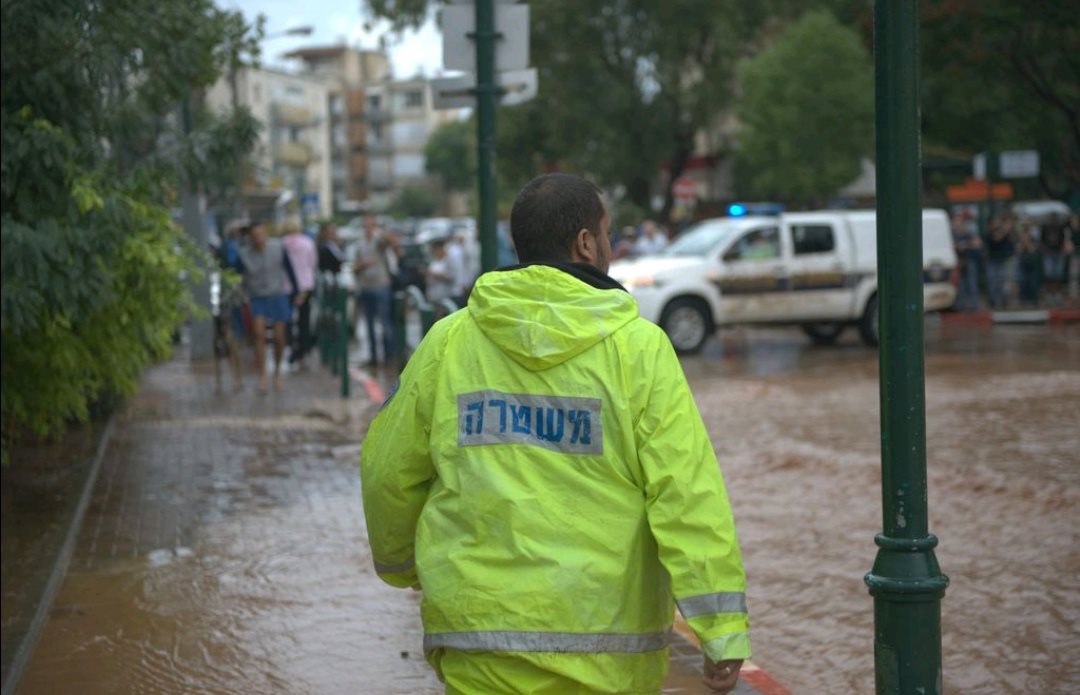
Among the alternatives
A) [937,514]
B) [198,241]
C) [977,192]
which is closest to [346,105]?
[977,192]

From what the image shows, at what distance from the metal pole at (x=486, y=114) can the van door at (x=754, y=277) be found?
1173 cm

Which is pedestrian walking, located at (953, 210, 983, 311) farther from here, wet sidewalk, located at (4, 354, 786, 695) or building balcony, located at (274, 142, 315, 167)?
building balcony, located at (274, 142, 315, 167)

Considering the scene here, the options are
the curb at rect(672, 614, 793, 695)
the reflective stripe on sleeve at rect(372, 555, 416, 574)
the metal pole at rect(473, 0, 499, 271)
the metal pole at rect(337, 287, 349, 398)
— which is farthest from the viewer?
the metal pole at rect(337, 287, 349, 398)

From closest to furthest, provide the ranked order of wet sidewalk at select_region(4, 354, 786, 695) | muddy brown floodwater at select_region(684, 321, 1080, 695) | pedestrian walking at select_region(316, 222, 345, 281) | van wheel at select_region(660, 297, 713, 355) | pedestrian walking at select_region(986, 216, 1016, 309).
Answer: wet sidewalk at select_region(4, 354, 786, 695) < muddy brown floodwater at select_region(684, 321, 1080, 695) < pedestrian walking at select_region(316, 222, 345, 281) < van wheel at select_region(660, 297, 713, 355) < pedestrian walking at select_region(986, 216, 1016, 309)

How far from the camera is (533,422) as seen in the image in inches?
119

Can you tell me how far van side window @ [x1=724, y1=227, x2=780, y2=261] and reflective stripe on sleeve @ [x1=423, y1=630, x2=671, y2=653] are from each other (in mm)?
17956

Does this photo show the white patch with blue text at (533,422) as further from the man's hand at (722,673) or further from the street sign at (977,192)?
the street sign at (977,192)

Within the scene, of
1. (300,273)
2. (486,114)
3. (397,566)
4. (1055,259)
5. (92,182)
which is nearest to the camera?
(397,566)

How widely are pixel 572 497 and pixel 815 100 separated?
40582 mm

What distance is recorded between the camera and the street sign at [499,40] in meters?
8.88

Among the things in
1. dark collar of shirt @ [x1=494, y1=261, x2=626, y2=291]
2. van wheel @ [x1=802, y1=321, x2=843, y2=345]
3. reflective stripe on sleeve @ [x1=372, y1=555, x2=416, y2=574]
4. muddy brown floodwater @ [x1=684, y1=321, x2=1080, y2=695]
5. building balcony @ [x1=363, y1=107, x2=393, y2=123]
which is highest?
building balcony @ [x1=363, y1=107, x2=393, y2=123]

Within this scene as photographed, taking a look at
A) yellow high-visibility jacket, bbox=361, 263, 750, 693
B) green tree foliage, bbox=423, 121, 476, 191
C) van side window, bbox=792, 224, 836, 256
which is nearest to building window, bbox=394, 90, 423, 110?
green tree foliage, bbox=423, 121, 476, 191

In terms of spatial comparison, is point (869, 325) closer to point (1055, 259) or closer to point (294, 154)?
point (1055, 259)

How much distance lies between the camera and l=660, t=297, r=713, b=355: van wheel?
2025cm
